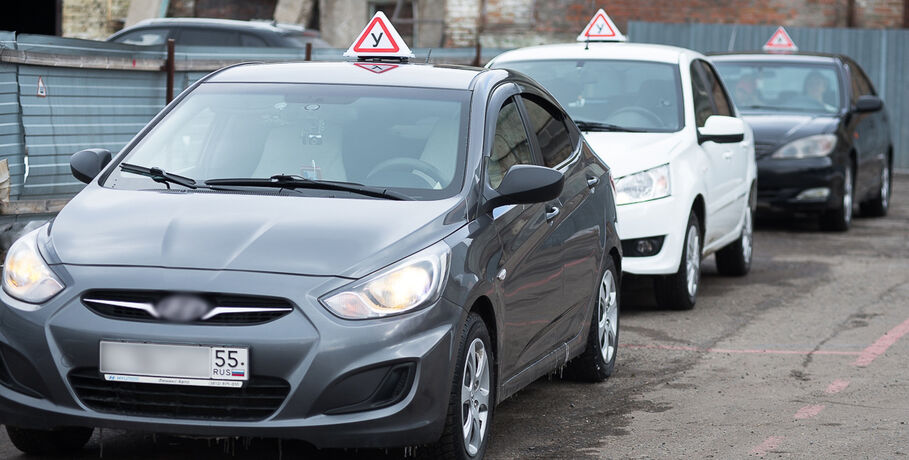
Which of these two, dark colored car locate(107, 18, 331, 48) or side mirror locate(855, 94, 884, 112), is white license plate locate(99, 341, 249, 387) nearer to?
side mirror locate(855, 94, 884, 112)

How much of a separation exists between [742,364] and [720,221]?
2.94 meters

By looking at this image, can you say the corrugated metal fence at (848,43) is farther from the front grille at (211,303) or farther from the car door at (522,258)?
the front grille at (211,303)

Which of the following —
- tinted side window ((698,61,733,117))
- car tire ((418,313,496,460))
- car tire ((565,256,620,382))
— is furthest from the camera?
tinted side window ((698,61,733,117))

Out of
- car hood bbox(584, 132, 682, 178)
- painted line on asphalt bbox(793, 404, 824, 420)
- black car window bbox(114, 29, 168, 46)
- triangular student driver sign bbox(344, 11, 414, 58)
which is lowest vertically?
painted line on asphalt bbox(793, 404, 824, 420)

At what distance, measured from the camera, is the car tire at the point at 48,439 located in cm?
556

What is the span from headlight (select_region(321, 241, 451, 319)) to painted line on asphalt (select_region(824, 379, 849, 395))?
2916 mm

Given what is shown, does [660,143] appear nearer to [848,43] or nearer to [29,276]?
[29,276]

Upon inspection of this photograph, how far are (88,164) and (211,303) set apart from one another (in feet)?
5.16

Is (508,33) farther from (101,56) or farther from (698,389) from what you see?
(698,389)

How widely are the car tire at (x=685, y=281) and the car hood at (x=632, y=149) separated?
0.50 meters

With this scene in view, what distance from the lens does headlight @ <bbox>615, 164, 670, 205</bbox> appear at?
9672 millimetres

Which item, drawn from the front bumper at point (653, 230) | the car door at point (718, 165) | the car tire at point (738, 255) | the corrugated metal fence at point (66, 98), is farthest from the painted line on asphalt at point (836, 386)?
the corrugated metal fence at point (66, 98)

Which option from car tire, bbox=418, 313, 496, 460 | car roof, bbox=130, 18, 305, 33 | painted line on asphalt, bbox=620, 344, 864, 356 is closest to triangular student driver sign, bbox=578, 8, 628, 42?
painted line on asphalt, bbox=620, 344, 864, 356

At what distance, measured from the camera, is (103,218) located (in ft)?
18.1
